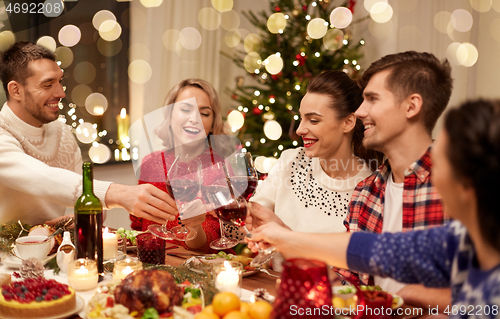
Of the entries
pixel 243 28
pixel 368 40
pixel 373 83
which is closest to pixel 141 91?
pixel 243 28

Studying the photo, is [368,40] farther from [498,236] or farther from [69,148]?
[498,236]

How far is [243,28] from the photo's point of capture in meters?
4.77

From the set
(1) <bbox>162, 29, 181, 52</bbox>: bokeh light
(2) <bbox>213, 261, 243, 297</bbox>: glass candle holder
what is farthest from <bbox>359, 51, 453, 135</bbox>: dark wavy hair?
(1) <bbox>162, 29, 181, 52</bbox>: bokeh light

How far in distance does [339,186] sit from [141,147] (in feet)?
7.88

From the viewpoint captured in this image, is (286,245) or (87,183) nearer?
(286,245)

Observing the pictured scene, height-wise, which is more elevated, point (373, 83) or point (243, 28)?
point (243, 28)

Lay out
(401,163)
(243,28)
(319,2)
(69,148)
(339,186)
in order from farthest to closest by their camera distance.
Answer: (243,28), (319,2), (69,148), (339,186), (401,163)

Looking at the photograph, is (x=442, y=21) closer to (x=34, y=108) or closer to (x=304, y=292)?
(x=34, y=108)

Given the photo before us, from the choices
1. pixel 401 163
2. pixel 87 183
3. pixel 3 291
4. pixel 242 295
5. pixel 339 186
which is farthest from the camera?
pixel 339 186

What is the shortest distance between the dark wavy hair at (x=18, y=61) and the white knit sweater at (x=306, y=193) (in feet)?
4.91

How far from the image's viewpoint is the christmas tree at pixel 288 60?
3.35 metres

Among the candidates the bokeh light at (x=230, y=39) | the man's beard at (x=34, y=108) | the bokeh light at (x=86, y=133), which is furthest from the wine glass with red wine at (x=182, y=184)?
the bokeh light at (x=230, y=39)

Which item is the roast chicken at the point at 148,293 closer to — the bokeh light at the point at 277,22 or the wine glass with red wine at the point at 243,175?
the wine glass with red wine at the point at 243,175

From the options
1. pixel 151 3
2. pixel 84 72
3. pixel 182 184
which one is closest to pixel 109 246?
pixel 182 184
